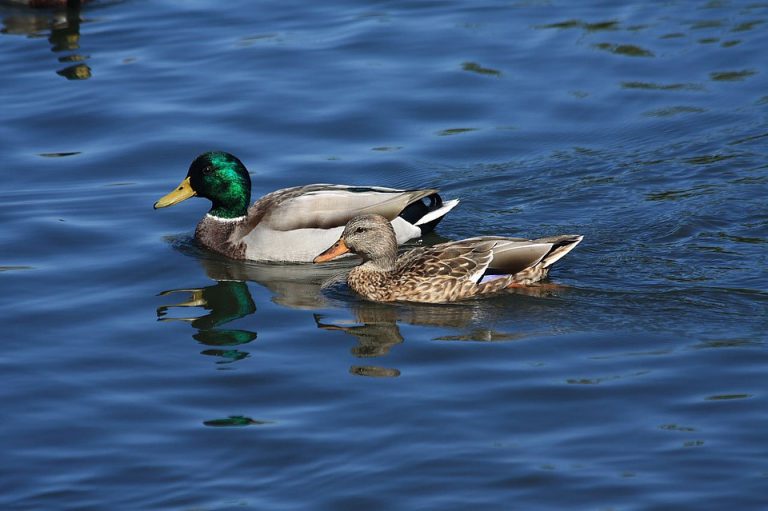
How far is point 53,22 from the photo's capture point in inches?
754

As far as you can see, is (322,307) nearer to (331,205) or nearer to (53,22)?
(331,205)

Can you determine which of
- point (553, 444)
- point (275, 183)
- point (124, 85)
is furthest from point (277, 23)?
point (553, 444)

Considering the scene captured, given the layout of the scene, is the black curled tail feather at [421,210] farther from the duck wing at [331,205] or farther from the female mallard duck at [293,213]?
the duck wing at [331,205]

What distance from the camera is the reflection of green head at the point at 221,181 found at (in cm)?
1280

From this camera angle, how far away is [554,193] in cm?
1316

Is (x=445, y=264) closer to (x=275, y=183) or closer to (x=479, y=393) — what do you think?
(x=479, y=393)

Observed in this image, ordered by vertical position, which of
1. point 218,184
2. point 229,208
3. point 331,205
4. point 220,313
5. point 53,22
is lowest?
point 220,313

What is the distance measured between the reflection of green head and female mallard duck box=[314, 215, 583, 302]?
1856 mm

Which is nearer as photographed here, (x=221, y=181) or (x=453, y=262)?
(x=453, y=262)

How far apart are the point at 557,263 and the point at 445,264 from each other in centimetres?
109

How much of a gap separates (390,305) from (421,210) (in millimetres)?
1743

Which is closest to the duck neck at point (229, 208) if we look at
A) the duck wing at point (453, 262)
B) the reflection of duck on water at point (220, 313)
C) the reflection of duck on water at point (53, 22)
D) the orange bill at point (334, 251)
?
the reflection of duck on water at point (220, 313)

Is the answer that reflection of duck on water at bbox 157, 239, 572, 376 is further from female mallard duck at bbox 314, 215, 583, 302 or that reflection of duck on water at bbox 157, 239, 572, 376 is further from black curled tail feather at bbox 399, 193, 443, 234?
black curled tail feather at bbox 399, 193, 443, 234

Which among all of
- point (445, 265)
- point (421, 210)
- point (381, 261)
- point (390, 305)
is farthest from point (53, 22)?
point (445, 265)
